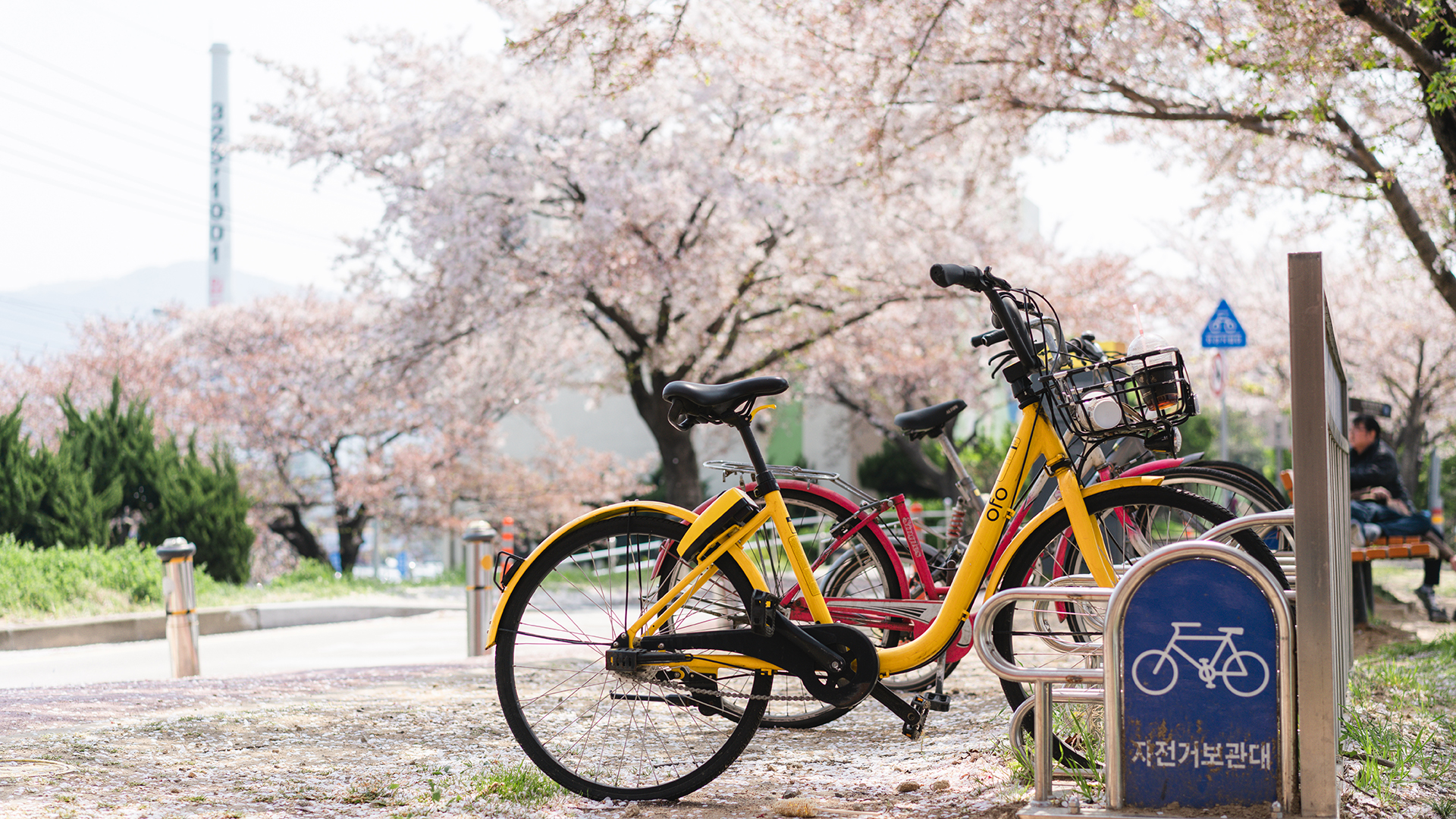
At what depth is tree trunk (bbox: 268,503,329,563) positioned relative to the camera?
2020 cm

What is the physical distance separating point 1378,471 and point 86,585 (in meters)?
11.2

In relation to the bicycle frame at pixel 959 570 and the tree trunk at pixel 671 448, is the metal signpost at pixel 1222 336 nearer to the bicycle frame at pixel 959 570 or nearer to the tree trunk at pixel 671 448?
the tree trunk at pixel 671 448

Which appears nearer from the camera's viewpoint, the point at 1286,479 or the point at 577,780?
the point at 577,780

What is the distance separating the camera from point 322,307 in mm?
22469

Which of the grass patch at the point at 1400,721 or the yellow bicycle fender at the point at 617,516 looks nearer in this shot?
the grass patch at the point at 1400,721

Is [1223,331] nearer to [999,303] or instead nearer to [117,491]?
[999,303]

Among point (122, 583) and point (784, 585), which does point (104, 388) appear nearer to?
point (122, 583)

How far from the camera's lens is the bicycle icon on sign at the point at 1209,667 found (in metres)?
2.63

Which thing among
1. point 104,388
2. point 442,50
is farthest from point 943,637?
point 104,388

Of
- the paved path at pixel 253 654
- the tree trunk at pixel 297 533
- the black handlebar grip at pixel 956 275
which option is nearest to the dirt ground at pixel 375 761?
the black handlebar grip at pixel 956 275

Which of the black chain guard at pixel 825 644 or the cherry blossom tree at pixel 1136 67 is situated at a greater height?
the cherry blossom tree at pixel 1136 67

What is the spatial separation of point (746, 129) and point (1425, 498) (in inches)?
752

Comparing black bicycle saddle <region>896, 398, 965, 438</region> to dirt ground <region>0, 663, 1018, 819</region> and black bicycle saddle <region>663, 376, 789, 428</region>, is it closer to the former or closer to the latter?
black bicycle saddle <region>663, 376, 789, 428</region>

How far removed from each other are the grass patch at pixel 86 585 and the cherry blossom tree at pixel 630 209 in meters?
4.19
